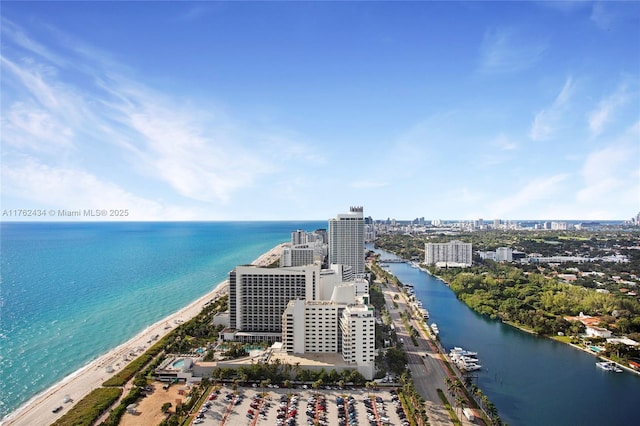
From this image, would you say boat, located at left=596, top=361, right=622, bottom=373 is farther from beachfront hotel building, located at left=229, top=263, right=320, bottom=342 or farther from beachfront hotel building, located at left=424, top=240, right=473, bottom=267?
beachfront hotel building, located at left=424, top=240, right=473, bottom=267

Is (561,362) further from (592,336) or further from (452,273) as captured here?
(452,273)

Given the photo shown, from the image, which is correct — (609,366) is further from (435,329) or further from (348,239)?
(348,239)

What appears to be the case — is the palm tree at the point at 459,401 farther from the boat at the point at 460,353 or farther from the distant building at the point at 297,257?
the distant building at the point at 297,257

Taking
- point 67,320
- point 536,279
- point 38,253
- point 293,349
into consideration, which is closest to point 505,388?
point 293,349

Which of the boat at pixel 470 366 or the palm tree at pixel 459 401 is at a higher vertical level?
the palm tree at pixel 459 401

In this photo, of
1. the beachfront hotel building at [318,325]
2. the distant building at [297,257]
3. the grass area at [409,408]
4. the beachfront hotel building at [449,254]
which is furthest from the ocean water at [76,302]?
the beachfront hotel building at [449,254]

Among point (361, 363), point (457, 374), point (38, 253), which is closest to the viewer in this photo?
point (361, 363)

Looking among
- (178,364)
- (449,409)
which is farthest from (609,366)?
(178,364)

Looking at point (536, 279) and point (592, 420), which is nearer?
point (592, 420)
